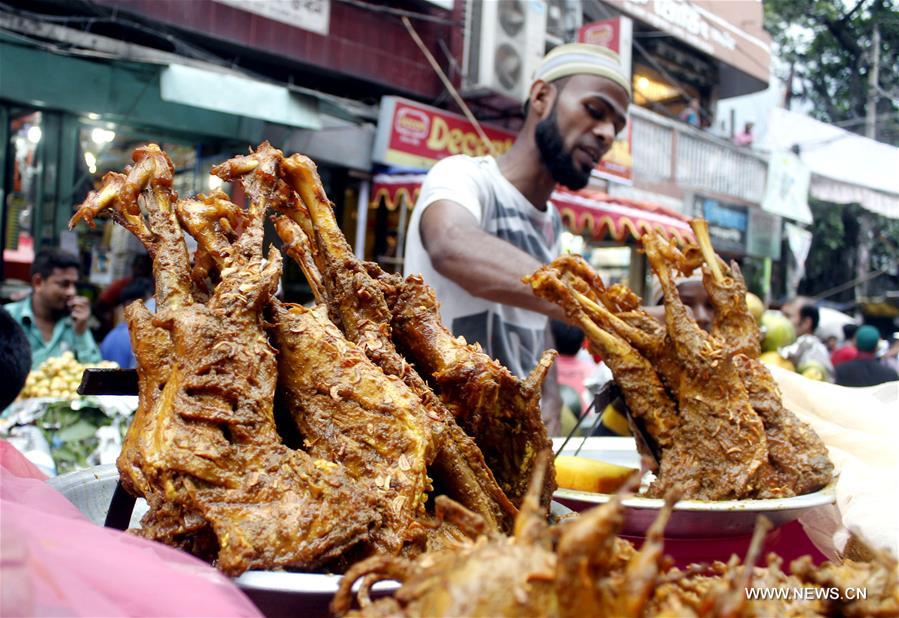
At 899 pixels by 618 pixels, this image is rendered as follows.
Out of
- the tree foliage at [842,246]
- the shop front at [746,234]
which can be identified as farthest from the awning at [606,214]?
the tree foliage at [842,246]

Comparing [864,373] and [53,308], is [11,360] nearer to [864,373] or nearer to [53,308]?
[53,308]

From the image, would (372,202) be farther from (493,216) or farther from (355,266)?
(355,266)

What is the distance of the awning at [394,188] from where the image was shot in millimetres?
7745

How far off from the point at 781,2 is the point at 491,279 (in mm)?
16193

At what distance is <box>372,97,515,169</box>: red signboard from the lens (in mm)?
7840

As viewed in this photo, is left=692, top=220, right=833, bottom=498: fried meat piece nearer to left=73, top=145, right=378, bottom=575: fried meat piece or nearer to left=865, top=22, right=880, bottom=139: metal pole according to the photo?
left=73, top=145, right=378, bottom=575: fried meat piece

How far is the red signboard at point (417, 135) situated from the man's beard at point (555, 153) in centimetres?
503

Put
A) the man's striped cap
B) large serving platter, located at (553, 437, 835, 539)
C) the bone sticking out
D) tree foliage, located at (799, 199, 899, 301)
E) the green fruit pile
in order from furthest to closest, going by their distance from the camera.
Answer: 1. tree foliage, located at (799, 199, 899, 301)
2. the green fruit pile
3. the man's striped cap
4. the bone sticking out
5. large serving platter, located at (553, 437, 835, 539)

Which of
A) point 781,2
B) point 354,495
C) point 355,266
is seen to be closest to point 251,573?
point 354,495

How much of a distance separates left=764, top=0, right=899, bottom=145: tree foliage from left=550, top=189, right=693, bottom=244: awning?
320 cm

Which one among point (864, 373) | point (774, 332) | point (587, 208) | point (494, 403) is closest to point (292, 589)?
point (494, 403)

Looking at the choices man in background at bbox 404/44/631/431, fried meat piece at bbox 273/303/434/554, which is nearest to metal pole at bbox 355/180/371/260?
man in background at bbox 404/44/631/431

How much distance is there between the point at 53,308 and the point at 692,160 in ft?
41.5

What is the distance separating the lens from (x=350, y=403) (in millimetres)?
1036
